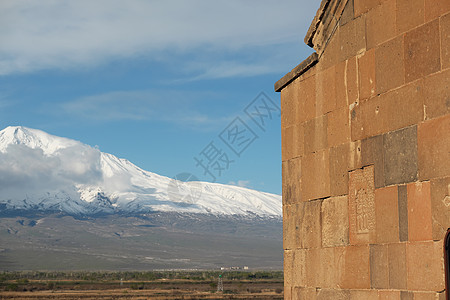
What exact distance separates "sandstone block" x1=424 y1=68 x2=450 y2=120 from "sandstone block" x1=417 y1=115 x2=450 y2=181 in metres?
0.08

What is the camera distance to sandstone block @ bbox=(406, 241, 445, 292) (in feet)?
20.3

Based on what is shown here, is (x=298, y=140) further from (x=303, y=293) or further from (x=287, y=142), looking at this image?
(x=303, y=293)

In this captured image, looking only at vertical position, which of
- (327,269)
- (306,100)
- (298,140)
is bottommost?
(327,269)

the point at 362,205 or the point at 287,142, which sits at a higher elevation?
the point at 287,142

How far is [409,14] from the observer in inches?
272

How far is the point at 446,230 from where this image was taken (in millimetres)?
6148

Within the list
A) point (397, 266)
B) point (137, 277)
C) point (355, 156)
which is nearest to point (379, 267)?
point (397, 266)

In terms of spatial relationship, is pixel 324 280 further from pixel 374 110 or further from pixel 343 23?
pixel 343 23

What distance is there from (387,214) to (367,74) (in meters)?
1.57

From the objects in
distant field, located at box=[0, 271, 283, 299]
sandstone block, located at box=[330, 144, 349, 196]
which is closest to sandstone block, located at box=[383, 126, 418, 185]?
sandstone block, located at box=[330, 144, 349, 196]

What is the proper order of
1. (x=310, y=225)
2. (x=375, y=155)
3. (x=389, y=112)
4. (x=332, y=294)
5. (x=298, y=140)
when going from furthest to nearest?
(x=298, y=140) → (x=310, y=225) → (x=332, y=294) → (x=375, y=155) → (x=389, y=112)

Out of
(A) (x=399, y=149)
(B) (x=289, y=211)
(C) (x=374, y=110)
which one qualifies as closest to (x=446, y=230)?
(A) (x=399, y=149)

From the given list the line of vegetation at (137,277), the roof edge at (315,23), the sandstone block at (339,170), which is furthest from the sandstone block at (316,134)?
the line of vegetation at (137,277)

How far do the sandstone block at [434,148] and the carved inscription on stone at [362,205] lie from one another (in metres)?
0.85
